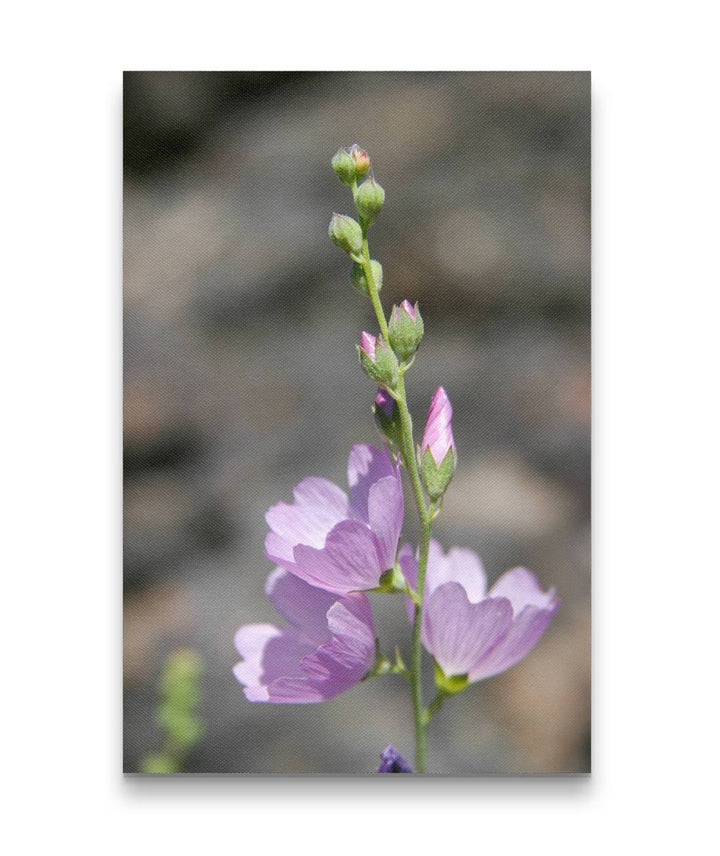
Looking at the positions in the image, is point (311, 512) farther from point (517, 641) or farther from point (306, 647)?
point (517, 641)

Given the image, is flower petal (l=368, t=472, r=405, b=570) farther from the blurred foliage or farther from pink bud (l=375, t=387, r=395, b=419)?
the blurred foliage

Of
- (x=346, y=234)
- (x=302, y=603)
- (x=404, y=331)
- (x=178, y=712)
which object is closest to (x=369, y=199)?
(x=346, y=234)

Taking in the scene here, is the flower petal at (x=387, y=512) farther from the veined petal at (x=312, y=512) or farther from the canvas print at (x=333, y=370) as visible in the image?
the canvas print at (x=333, y=370)

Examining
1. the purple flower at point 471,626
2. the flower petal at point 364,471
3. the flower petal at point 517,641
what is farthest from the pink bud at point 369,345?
the flower petal at point 517,641
